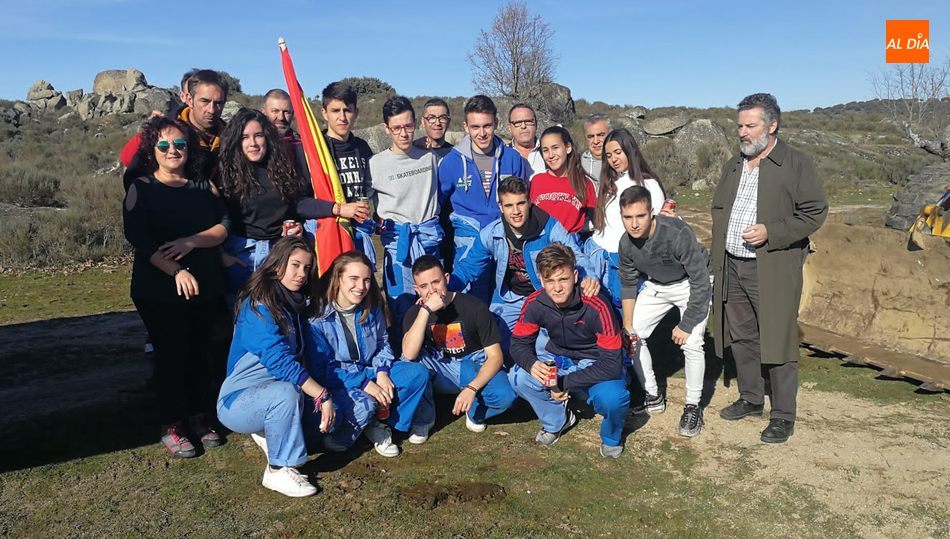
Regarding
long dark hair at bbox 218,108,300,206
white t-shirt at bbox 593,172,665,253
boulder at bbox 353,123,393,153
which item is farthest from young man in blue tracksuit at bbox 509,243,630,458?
boulder at bbox 353,123,393,153

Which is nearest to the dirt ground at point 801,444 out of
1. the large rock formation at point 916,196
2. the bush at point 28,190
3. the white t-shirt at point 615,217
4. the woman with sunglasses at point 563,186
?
the white t-shirt at point 615,217

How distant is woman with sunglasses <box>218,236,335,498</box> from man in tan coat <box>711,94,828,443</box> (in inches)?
103

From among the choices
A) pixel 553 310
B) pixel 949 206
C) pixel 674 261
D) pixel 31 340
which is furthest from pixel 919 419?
pixel 31 340

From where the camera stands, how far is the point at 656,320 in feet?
16.0

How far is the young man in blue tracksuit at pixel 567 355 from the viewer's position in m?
4.27

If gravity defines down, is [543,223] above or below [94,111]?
below

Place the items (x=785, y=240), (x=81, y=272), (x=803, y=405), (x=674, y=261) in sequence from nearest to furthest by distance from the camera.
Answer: (x=785, y=240)
(x=674, y=261)
(x=803, y=405)
(x=81, y=272)

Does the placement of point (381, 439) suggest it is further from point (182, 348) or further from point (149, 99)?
point (149, 99)

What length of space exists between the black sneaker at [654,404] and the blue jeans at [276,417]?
235cm

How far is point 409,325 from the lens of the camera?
4.56m

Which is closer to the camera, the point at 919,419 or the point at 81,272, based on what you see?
the point at 919,419

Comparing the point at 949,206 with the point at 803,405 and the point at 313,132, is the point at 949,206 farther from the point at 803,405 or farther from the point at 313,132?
the point at 313,132

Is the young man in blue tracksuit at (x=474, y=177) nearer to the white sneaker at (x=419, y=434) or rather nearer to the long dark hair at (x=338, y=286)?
the long dark hair at (x=338, y=286)

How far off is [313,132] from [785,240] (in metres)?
3.06
